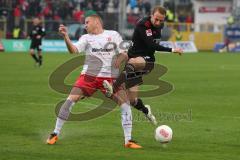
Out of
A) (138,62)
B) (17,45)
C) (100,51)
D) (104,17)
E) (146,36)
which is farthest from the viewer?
(104,17)

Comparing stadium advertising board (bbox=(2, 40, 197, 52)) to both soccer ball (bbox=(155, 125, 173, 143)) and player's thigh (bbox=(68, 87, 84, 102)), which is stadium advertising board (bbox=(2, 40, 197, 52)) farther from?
soccer ball (bbox=(155, 125, 173, 143))

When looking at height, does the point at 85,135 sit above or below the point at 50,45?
above

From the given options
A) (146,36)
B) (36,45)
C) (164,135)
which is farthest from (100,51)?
(36,45)

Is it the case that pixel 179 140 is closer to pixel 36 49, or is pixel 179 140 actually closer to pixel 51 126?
pixel 51 126

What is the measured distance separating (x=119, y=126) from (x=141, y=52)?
1.72m

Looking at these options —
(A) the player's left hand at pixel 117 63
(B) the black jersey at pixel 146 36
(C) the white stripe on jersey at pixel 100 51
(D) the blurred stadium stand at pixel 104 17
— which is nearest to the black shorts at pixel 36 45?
(D) the blurred stadium stand at pixel 104 17

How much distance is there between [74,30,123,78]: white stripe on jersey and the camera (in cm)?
1217

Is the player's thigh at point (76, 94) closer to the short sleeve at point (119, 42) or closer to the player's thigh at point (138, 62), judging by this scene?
the short sleeve at point (119, 42)

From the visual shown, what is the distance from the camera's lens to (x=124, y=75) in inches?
532

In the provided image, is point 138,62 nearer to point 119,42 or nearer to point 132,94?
point 132,94

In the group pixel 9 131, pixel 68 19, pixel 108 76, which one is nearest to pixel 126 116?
Answer: pixel 108 76

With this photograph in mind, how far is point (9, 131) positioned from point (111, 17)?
40.1m

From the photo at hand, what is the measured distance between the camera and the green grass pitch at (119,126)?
36.8ft

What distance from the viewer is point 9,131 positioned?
1341 cm
